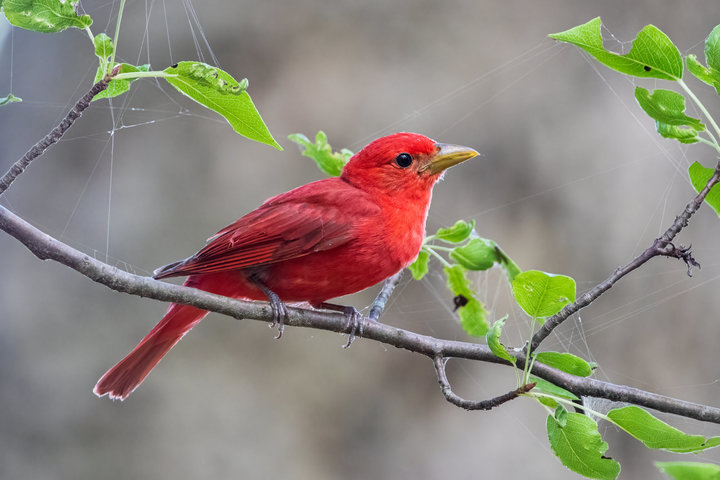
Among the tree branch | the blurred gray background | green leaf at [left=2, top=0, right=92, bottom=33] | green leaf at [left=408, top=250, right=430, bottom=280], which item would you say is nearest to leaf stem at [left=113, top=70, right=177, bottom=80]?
green leaf at [left=2, top=0, right=92, bottom=33]

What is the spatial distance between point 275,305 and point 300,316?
71mm

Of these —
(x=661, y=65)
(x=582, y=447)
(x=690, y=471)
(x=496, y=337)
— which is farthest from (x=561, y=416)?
(x=661, y=65)

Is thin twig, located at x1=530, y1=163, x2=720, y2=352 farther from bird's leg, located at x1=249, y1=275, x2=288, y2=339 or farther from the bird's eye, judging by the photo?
the bird's eye

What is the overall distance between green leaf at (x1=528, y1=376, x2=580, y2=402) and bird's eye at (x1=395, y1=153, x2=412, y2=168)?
94 centimetres

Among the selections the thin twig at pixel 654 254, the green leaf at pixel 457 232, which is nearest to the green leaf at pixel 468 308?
the green leaf at pixel 457 232

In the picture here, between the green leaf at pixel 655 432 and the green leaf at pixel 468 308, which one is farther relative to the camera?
the green leaf at pixel 468 308

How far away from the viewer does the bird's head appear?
7.30 ft

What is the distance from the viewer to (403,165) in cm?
225

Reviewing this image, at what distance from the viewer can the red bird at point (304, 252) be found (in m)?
1.98

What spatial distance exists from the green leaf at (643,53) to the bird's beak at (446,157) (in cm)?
82

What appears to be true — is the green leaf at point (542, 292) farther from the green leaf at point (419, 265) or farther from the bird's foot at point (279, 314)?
the green leaf at point (419, 265)

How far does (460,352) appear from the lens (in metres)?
1.68

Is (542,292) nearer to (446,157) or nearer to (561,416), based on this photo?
(561,416)

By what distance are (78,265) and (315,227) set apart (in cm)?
82
